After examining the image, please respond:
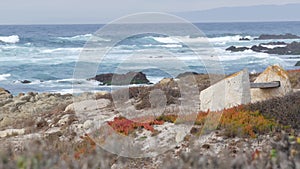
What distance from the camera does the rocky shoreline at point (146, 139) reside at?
4.77m

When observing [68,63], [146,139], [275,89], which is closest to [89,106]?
[146,139]

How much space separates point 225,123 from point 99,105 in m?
7.56

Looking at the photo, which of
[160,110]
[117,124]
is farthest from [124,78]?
[117,124]

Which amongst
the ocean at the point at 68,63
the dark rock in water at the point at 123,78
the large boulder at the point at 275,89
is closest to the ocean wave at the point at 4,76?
the ocean at the point at 68,63

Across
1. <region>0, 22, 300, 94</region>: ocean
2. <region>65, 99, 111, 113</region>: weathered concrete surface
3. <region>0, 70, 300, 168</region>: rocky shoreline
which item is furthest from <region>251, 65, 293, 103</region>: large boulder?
<region>0, 22, 300, 94</region>: ocean

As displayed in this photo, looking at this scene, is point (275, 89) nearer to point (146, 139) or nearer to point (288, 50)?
point (146, 139)

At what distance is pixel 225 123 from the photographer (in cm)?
1123

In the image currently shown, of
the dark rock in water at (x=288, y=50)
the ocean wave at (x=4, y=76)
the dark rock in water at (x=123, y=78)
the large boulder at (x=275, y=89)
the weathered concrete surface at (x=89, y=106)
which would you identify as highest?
the large boulder at (x=275, y=89)

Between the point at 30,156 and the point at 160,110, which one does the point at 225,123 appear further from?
the point at 30,156

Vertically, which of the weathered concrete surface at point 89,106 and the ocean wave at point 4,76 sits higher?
the weathered concrete surface at point 89,106

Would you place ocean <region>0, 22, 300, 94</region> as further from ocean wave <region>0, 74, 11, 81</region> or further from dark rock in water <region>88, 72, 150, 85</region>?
dark rock in water <region>88, 72, 150, 85</region>

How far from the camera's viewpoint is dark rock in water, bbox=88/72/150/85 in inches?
1266

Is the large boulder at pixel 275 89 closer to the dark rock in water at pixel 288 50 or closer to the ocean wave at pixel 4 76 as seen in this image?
the ocean wave at pixel 4 76

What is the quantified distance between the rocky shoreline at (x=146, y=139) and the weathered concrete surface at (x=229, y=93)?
135 centimetres
